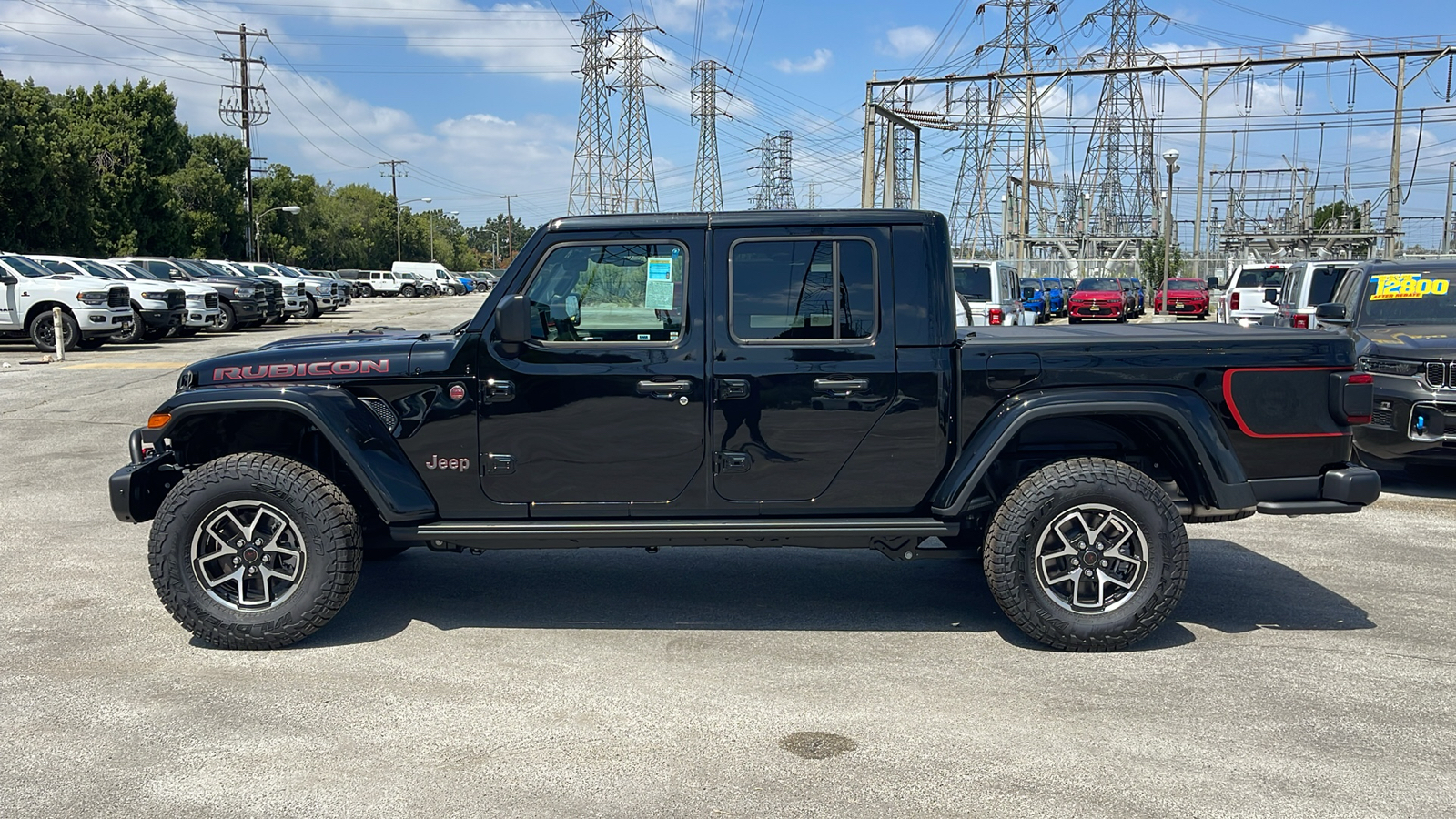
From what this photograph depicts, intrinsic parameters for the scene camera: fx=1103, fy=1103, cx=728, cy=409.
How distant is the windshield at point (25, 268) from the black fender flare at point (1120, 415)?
21.5m

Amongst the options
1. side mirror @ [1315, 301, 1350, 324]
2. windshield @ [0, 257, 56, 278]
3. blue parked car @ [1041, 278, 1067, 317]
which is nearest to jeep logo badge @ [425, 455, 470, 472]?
side mirror @ [1315, 301, 1350, 324]

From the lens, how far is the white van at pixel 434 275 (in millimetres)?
69375

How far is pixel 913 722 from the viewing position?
14.2ft

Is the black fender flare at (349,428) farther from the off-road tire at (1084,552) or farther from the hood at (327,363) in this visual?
the off-road tire at (1084,552)

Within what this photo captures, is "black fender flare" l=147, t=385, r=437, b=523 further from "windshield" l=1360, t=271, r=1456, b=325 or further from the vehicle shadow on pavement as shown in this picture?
"windshield" l=1360, t=271, r=1456, b=325

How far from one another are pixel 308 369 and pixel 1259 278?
2846 centimetres

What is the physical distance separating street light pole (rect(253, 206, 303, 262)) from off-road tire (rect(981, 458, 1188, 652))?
2464 inches

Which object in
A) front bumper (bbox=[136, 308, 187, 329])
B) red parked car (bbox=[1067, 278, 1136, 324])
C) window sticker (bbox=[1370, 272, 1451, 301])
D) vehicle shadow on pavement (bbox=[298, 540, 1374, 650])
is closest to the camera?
vehicle shadow on pavement (bbox=[298, 540, 1374, 650])

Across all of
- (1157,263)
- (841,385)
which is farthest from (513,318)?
(1157,263)

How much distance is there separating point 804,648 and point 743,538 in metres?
0.61

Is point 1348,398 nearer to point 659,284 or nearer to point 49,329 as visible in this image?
point 659,284

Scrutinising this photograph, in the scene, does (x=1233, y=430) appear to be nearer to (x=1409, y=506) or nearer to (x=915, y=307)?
(x=915, y=307)

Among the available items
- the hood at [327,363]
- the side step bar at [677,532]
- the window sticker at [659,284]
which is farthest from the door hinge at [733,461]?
the hood at [327,363]

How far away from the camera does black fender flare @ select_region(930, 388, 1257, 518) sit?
195 inches
